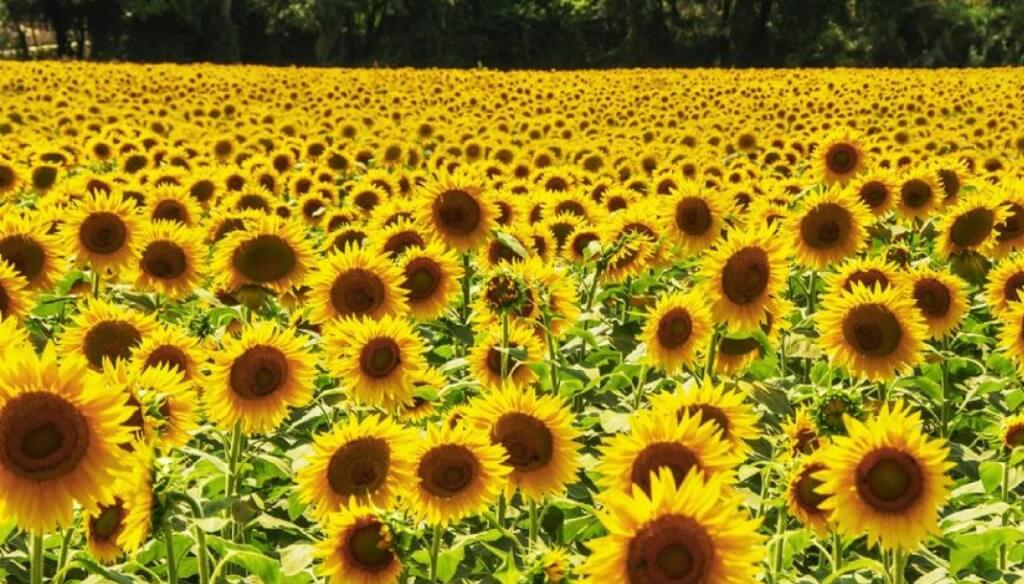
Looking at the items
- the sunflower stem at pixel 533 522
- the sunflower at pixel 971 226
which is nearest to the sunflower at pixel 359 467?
the sunflower stem at pixel 533 522

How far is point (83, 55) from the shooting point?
199 ft

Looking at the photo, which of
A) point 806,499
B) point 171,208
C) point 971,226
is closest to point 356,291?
point 806,499

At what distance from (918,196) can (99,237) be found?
4686mm

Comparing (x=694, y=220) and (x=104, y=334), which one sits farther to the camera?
(x=694, y=220)

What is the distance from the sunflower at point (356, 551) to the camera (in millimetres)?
2877

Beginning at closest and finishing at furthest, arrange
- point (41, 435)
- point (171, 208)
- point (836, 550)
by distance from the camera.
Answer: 1. point (41, 435)
2. point (836, 550)
3. point (171, 208)

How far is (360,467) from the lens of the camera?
3.17 meters

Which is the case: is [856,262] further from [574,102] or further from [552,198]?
[574,102]

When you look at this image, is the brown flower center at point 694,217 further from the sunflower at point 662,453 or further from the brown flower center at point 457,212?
the sunflower at point 662,453

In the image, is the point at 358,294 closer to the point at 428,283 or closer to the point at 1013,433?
the point at 428,283

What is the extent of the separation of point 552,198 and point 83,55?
58690 millimetres

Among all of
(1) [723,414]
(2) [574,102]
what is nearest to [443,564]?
(1) [723,414]

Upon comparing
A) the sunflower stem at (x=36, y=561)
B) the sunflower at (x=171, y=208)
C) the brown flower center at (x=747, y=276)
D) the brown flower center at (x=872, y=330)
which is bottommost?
the sunflower stem at (x=36, y=561)

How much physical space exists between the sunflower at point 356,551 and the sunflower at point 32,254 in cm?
298
